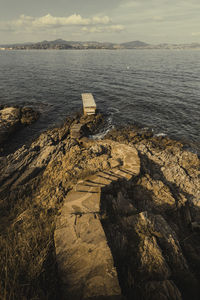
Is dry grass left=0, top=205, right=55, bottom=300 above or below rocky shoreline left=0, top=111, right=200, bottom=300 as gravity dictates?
above

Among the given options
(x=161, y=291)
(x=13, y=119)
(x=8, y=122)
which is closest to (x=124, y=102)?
Result: (x=13, y=119)

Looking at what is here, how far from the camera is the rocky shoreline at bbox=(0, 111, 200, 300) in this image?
137 inches

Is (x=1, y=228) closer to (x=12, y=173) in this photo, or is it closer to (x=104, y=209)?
(x=104, y=209)

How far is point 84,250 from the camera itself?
13.5 ft

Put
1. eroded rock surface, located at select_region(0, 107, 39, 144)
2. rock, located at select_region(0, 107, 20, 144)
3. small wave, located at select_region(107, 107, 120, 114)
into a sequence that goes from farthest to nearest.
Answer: small wave, located at select_region(107, 107, 120, 114) < eroded rock surface, located at select_region(0, 107, 39, 144) < rock, located at select_region(0, 107, 20, 144)

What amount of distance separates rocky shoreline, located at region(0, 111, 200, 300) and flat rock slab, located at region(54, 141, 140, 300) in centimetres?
2

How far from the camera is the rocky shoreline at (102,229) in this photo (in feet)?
11.4

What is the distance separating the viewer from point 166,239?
4949 millimetres

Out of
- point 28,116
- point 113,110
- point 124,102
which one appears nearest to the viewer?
point 28,116

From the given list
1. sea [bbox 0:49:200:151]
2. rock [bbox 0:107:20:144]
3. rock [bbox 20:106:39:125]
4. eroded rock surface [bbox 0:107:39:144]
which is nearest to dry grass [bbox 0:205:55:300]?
rock [bbox 0:107:20:144]

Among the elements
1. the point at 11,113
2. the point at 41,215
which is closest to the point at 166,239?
the point at 41,215

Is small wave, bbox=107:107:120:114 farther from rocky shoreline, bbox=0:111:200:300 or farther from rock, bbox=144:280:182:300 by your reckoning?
rock, bbox=144:280:182:300

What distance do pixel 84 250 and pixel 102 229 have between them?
0.78 meters

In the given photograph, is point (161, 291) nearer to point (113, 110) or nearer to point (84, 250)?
point (84, 250)
